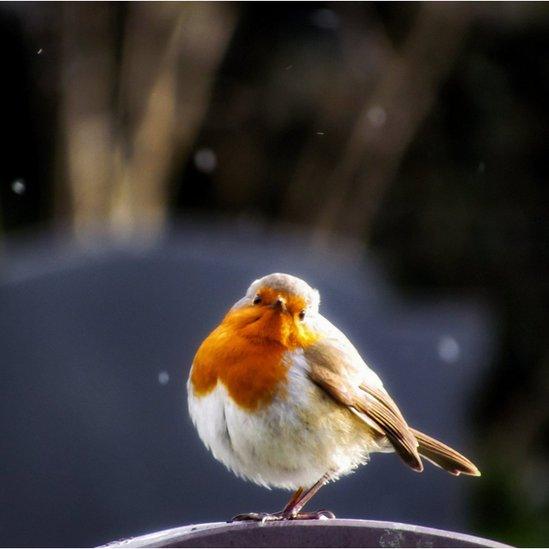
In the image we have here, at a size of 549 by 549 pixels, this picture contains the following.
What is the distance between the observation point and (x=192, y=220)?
8508mm

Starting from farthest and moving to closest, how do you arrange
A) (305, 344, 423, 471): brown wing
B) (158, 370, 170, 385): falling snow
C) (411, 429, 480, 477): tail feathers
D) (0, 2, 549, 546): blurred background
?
(0, 2, 549, 546): blurred background < (158, 370, 170, 385): falling snow < (411, 429, 480, 477): tail feathers < (305, 344, 423, 471): brown wing

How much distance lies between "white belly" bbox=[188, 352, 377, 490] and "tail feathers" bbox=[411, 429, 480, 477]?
14.7 inches

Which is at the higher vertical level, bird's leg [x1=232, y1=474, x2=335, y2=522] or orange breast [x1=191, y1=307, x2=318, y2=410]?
orange breast [x1=191, y1=307, x2=318, y2=410]

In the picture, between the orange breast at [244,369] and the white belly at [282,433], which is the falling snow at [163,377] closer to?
the white belly at [282,433]

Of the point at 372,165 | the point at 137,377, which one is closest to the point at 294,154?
the point at 372,165

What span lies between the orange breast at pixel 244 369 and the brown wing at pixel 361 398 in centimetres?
11

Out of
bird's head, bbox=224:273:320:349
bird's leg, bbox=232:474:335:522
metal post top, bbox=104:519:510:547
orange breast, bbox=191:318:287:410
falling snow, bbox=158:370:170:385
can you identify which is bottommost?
falling snow, bbox=158:370:170:385

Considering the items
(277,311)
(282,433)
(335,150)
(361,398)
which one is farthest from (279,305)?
(335,150)

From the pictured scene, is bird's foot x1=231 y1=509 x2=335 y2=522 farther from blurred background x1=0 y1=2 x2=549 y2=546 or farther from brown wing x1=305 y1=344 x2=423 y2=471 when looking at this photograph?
blurred background x1=0 y1=2 x2=549 y2=546

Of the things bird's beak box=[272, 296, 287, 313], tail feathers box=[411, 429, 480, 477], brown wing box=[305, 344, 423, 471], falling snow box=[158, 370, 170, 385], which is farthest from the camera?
falling snow box=[158, 370, 170, 385]

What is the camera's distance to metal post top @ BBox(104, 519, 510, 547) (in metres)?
2.60

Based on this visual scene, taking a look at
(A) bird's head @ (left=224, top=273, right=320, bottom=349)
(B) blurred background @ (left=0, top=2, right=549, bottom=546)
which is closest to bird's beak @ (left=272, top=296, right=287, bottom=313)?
(A) bird's head @ (left=224, top=273, right=320, bottom=349)

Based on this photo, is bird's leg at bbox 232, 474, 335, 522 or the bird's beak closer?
bird's leg at bbox 232, 474, 335, 522

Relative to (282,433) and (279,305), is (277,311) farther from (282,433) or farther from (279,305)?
(282,433)
